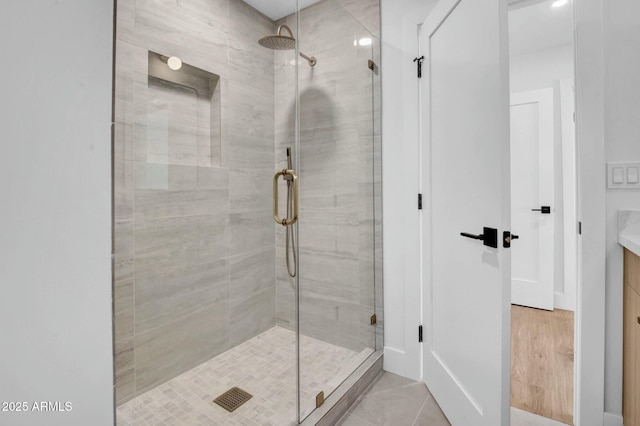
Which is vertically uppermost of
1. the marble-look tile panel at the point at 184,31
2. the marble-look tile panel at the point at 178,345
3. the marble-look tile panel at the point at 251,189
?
the marble-look tile panel at the point at 184,31

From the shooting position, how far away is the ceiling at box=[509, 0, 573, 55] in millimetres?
2406

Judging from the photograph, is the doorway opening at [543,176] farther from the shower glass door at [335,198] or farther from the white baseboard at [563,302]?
the shower glass door at [335,198]

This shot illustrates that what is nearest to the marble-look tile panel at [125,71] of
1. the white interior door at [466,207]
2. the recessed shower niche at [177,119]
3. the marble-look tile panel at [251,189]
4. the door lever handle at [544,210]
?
the recessed shower niche at [177,119]

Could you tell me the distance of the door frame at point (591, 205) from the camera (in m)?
1.30

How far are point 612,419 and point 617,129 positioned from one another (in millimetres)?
1215

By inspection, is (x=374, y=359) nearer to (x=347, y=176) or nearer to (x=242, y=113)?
(x=347, y=176)

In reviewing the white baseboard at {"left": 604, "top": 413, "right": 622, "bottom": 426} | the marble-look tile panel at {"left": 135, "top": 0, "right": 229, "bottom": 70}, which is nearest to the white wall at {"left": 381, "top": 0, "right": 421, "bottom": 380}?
the white baseboard at {"left": 604, "top": 413, "right": 622, "bottom": 426}

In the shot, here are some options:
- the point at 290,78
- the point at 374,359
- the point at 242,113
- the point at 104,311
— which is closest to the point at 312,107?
the point at 290,78

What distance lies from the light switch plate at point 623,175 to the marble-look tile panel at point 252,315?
64.9 inches

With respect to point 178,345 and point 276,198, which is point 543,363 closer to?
point 276,198

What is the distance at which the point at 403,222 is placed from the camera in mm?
1899

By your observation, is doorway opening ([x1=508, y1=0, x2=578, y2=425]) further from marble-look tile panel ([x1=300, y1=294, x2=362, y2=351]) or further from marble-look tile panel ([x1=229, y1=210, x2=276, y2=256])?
marble-look tile panel ([x1=229, y1=210, x2=276, y2=256])

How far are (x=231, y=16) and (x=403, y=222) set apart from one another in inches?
57.4

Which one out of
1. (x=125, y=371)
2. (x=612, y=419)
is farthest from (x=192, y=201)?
(x=612, y=419)
